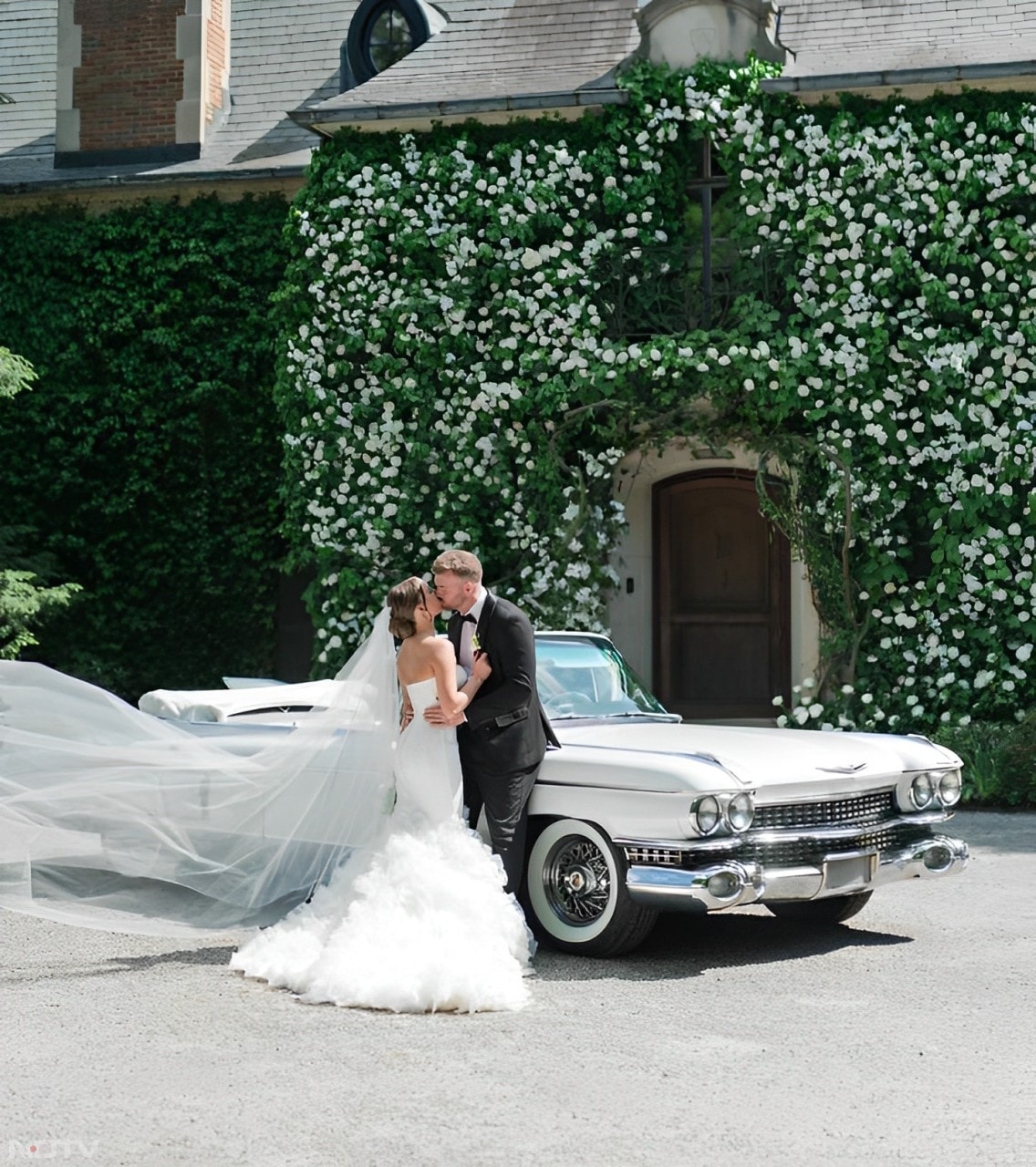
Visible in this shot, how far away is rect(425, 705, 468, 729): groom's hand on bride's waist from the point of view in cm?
686

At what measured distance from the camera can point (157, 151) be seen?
18703mm

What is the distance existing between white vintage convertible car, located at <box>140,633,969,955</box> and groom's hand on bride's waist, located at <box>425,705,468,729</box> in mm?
447

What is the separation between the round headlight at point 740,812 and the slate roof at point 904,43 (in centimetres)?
1014

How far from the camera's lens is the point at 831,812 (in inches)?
272

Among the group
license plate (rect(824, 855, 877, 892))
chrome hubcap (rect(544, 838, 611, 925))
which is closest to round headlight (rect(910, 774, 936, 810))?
license plate (rect(824, 855, 877, 892))

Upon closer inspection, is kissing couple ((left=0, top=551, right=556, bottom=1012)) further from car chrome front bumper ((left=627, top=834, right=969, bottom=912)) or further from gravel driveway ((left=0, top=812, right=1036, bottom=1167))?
car chrome front bumper ((left=627, top=834, right=969, bottom=912))

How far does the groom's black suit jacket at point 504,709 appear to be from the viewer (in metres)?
6.92

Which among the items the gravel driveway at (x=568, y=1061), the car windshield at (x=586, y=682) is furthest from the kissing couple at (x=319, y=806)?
the car windshield at (x=586, y=682)

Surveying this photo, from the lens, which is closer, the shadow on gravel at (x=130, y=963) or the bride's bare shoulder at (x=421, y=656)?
the shadow on gravel at (x=130, y=963)

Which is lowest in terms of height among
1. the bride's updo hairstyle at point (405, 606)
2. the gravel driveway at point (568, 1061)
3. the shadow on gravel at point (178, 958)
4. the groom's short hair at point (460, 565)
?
the shadow on gravel at point (178, 958)

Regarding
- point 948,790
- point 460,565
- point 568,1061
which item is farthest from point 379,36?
point 568,1061

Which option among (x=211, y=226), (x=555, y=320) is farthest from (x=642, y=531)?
(x=211, y=226)

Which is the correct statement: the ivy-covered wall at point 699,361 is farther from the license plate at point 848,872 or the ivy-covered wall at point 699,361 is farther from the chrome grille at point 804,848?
the license plate at point 848,872

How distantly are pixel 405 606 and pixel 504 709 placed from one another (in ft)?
2.06
